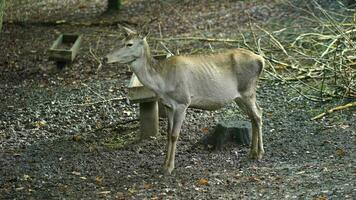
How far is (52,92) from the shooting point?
1125 cm

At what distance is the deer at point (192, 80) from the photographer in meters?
7.54

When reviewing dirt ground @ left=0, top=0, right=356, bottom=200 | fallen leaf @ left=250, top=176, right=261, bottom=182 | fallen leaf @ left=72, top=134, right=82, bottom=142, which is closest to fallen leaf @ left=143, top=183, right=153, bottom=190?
dirt ground @ left=0, top=0, right=356, bottom=200

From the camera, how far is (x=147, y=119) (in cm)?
872

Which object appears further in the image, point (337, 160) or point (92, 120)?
point (92, 120)

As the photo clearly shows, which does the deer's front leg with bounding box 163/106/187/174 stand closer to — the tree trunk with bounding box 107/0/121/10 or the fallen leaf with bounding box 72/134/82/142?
the fallen leaf with bounding box 72/134/82/142

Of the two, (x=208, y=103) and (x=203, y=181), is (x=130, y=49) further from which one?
(x=203, y=181)

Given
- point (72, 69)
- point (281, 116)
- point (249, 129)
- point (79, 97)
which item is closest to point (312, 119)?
point (281, 116)

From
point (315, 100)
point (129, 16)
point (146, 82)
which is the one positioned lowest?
point (129, 16)

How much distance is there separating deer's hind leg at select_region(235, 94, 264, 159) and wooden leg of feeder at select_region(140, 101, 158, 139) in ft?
3.78

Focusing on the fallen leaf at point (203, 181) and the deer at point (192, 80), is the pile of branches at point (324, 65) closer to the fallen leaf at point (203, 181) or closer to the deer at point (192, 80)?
the deer at point (192, 80)

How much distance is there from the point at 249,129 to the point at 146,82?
1319 millimetres

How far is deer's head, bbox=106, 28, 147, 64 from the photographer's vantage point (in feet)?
24.2

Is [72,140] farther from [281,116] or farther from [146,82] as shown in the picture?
[281,116]

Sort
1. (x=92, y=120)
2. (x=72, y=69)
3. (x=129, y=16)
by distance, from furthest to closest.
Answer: (x=129, y=16), (x=72, y=69), (x=92, y=120)
